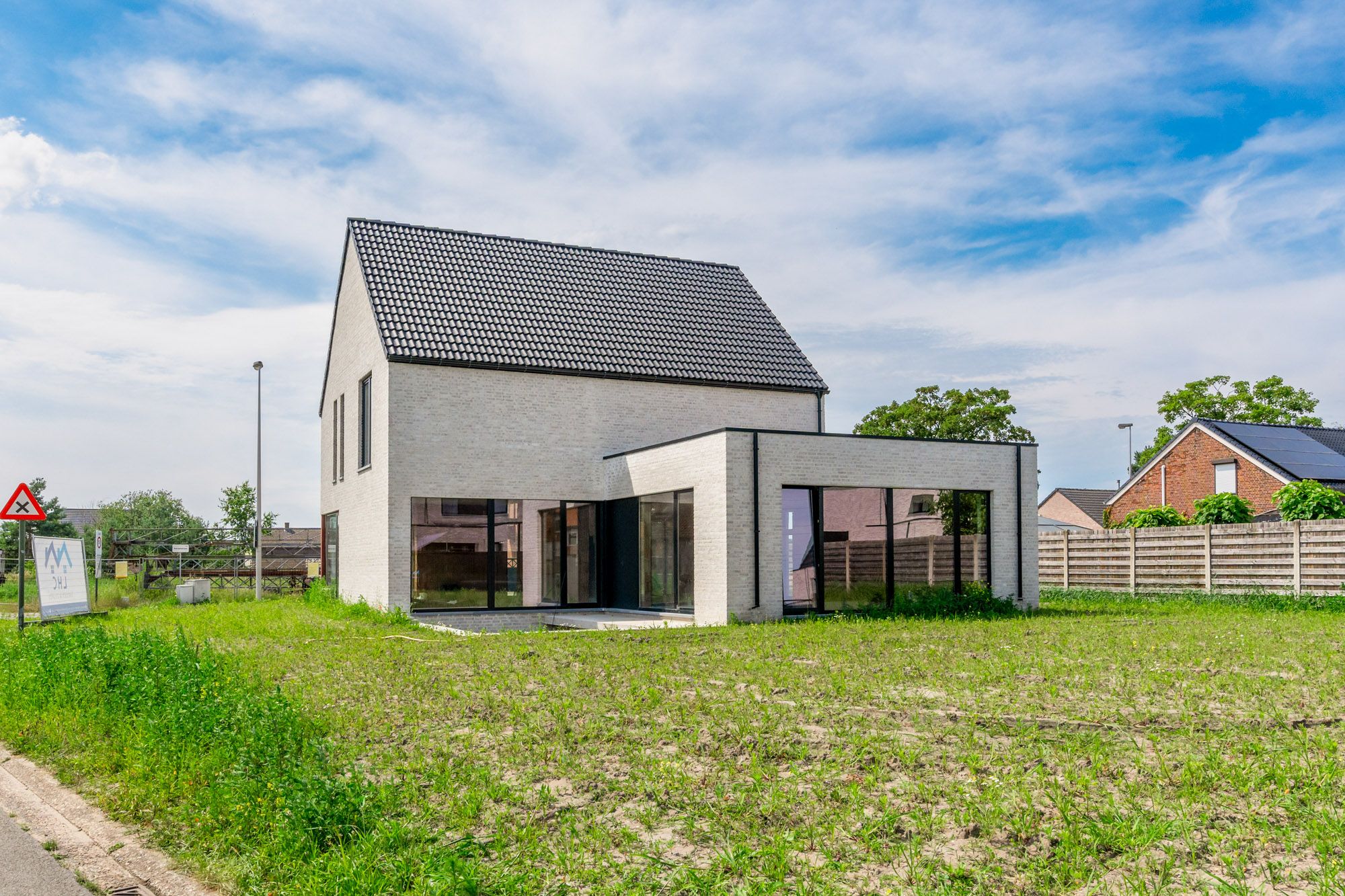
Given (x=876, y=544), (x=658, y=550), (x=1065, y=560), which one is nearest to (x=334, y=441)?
(x=658, y=550)

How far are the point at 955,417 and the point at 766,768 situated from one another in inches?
1522

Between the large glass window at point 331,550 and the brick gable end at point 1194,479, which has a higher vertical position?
the brick gable end at point 1194,479

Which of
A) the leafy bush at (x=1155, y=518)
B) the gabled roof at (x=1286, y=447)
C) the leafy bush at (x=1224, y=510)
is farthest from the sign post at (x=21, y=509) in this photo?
the gabled roof at (x=1286, y=447)

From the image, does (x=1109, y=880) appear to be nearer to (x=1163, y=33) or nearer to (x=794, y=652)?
(x=794, y=652)

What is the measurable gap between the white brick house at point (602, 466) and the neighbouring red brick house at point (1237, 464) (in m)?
15.4

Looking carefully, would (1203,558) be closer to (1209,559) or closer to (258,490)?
(1209,559)

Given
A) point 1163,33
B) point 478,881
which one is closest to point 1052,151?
point 1163,33

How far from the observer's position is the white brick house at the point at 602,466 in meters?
17.7

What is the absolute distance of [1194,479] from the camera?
3431 cm

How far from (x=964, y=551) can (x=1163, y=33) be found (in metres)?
9.26

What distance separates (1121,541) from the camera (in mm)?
25266

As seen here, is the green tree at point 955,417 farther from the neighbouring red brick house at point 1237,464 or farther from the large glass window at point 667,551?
the large glass window at point 667,551

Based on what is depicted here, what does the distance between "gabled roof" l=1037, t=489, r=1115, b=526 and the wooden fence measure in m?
28.4

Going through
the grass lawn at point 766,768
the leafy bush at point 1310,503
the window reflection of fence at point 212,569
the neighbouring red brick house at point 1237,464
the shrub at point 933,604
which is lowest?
the window reflection of fence at point 212,569
